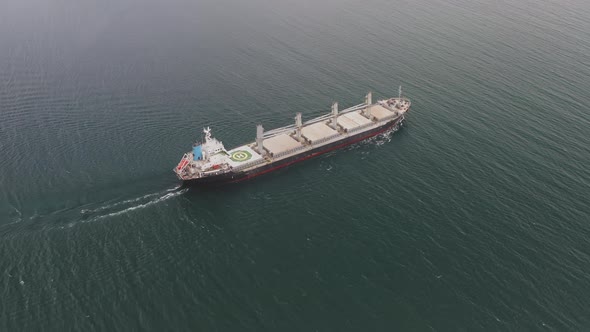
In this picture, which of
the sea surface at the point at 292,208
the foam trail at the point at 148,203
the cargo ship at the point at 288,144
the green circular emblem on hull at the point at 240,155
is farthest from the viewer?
the green circular emblem on hull at the point at 240,155

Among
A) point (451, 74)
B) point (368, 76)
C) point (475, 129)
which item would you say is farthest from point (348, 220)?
point (451, 74)

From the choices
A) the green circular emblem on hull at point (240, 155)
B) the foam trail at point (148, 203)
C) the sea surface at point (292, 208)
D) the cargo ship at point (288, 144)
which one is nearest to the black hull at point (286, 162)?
the cargo ship at point (288, 144)

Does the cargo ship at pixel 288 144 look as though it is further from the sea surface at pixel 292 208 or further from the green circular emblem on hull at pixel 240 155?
the sea surface at pixel 292 208

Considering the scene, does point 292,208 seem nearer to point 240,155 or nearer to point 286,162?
point 286,162

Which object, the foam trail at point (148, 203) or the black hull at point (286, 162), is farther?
the black hull at point (286, 162)

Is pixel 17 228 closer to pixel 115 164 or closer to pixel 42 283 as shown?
pixel 42 283

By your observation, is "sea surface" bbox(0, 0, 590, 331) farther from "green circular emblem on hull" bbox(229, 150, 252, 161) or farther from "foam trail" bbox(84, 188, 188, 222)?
"green circular emblem on hull" bbox(229, 150, 252, 161)
